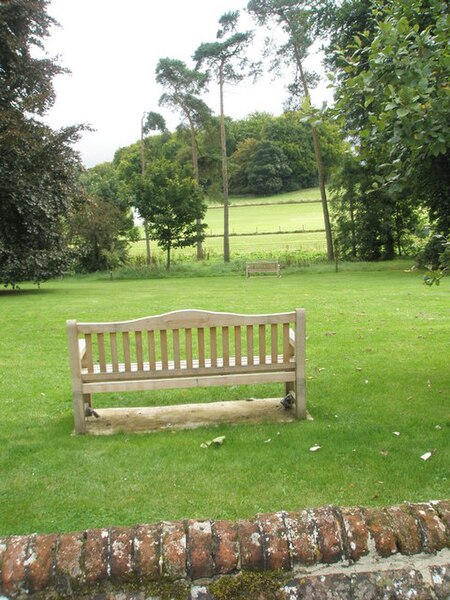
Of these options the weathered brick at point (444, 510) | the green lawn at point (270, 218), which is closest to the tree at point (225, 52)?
the green lawn at point (270, 218)

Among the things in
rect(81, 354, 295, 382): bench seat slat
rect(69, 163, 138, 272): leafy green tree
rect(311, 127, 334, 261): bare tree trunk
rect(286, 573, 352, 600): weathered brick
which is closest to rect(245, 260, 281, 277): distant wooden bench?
rect(311, 127, 334, 261): bare tree trunk

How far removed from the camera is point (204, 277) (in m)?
32.0

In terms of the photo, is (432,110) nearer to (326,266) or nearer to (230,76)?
(326,266)

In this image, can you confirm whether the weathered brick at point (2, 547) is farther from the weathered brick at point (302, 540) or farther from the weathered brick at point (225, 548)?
the weathered brick at point (302, 540)

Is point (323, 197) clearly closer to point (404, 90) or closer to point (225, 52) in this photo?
point (225, 52)

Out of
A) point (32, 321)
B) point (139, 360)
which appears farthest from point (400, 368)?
point (32, 321)

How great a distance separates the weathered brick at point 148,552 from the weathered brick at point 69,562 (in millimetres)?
172

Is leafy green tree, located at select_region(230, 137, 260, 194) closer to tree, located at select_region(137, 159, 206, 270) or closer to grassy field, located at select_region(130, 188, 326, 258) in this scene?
grassy field, located at select_region(130, 188, 326, 258)

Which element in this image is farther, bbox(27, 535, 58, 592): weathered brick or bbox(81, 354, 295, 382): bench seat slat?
bbox(81, 354, 295, 382): bench seat slat

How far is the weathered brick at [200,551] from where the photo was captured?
66.3 inches

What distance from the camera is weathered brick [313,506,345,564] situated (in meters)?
1.73

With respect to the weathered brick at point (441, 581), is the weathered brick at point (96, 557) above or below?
above

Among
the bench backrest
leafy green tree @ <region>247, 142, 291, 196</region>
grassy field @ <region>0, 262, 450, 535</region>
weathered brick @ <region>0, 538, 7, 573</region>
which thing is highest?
leafy green tree @ <region>247, 142, 291, 196</region>

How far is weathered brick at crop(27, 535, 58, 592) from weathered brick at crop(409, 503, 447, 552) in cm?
117
